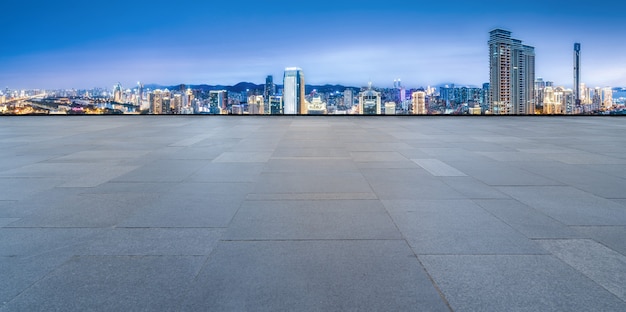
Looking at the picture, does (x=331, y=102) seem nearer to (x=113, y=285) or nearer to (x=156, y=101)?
(x=156, y=101)

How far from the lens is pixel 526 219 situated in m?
5.68

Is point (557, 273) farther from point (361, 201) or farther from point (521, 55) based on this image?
point (521, 55)

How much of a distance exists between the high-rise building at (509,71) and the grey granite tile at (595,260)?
3460 cm

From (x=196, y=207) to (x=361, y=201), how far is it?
96.3 inches

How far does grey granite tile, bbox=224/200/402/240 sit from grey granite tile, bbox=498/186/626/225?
2347 mm

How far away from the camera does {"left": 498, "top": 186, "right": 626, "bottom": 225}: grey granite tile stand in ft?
18.6

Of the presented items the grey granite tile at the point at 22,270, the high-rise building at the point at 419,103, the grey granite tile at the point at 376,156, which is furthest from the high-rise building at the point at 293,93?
the grey granite tile at the point at 22,270

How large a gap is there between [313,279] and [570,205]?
4.59 meters

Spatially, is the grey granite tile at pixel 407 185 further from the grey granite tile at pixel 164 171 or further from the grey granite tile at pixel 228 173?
the grey granite tile at pixel 164 171

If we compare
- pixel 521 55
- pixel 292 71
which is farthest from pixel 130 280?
pixel 521 55

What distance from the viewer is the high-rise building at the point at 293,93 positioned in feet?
118

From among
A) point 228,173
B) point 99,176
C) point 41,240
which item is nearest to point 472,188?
point 228,173

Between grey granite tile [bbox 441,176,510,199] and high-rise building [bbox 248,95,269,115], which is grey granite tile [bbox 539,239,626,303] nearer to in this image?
grey granite tile [bbox 441,176,510,199]

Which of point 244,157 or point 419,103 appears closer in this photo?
point 244,157
